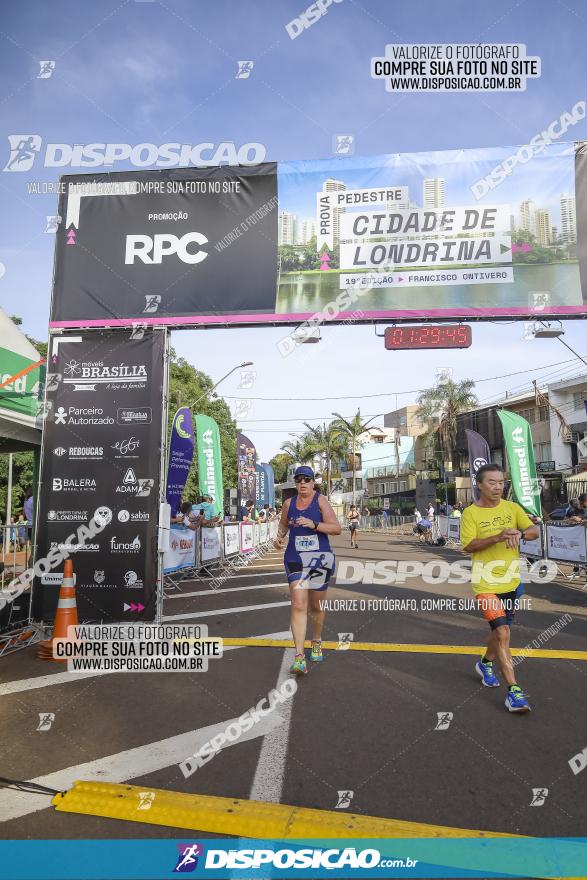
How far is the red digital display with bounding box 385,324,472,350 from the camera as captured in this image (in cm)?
841

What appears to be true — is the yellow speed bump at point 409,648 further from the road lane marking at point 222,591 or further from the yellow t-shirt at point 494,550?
the road lane marking at point 222,591

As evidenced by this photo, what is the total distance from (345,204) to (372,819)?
7.70 m

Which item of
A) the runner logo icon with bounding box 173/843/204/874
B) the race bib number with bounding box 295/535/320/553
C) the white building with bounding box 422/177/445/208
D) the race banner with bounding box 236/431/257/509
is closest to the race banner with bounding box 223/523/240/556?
the race banner with bounding box 236/431/257/509

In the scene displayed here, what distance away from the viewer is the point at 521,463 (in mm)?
14812

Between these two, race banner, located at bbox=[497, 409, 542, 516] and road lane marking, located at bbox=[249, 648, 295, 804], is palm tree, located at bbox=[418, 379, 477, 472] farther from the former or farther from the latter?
road lane marking, located at bbox=[249, 648, 295, 804]

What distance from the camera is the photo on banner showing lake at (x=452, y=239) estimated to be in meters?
8.26

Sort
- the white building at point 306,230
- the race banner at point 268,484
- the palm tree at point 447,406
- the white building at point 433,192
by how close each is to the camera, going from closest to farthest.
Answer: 1. the white building at point 433,192
2. the white building at point 306,230
3. the race banner at point 268,484
4. the palm tree at point 447,406

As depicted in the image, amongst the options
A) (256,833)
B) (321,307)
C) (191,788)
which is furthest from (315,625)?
(321,307)

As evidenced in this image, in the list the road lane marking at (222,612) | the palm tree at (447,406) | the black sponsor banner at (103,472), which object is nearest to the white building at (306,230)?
the black sponsor banner at (103,472)

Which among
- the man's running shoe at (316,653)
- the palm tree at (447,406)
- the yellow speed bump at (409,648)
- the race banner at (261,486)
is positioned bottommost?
the yellow speed bump at (409,648)

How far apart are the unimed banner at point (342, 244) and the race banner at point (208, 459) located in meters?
7.72

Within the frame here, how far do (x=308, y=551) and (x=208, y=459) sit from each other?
1037cm

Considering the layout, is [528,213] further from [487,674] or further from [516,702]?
[516,702]

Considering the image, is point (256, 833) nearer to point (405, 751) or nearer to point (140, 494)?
point (405, 751)
